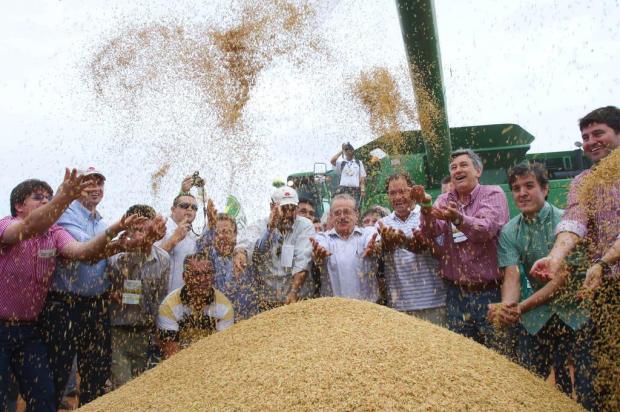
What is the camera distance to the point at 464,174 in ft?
12.6

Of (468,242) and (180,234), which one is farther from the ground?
(180,234)

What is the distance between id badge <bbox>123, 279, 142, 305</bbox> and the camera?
3.96 metres

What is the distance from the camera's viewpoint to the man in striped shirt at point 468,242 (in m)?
3.56

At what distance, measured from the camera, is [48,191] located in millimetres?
3670

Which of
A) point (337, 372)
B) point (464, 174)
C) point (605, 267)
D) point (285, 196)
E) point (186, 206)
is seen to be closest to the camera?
point (337, 372)

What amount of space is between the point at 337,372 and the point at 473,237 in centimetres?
167

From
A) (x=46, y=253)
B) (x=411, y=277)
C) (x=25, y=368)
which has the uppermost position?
(x=46, y=253)

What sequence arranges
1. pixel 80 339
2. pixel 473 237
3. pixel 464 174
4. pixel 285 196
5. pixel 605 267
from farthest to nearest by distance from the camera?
1. pixel 285 196
2. pixel 464 174
3. pixel 80 339
4. pixel 473 237
5. pixel 605 267

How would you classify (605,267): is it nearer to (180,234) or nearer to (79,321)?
(180,234)

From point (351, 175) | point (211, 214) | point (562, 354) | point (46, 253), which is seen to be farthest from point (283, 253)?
point (351, 175)

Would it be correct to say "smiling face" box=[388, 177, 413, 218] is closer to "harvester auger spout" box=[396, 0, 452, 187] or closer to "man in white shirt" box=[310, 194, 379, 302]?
"man in white shirt" box=[310, 194, 379, 302]

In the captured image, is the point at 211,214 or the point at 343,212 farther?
the point at 211,214

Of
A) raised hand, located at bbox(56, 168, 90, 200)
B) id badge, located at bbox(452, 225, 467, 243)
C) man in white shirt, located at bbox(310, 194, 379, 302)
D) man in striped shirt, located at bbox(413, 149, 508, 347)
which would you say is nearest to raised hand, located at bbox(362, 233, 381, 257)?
man in white shirt, located at bbox(310, 194, 379, 302)

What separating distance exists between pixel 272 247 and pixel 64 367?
5.12 feet
